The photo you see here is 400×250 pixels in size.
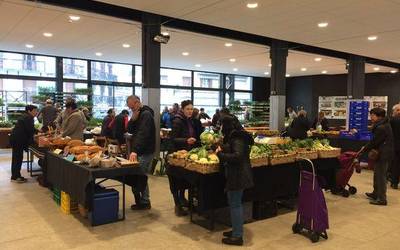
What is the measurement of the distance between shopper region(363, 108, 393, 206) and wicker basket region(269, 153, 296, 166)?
1396 millimetres

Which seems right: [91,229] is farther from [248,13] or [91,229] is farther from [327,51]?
[327,51]

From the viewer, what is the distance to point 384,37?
934cm

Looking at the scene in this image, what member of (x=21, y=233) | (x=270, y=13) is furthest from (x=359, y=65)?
(x=21, y=233)

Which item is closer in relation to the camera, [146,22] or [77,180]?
[77,180]

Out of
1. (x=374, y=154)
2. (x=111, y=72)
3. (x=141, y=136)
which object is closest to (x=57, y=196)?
(x=141, y=136)

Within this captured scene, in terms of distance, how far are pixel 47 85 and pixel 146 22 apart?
743 cm

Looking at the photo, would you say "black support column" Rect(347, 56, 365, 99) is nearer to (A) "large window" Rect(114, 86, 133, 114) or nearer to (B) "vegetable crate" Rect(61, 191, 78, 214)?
(A) "large window" Rect(114, 86, 133, 114)

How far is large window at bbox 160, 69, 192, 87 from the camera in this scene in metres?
16.4

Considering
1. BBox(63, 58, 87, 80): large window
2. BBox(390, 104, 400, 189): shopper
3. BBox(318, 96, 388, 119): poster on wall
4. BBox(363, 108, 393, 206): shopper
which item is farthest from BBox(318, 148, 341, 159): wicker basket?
BBox(318, 96, 388, 119): poster on wall

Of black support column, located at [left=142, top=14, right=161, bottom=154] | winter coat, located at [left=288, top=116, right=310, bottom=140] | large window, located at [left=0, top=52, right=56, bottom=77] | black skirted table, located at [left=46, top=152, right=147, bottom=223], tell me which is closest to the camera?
black skirted table, located at [left=46, top=152, right=147, bottom=223]

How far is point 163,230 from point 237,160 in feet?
4.50

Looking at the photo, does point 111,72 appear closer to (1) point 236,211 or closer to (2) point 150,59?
(2) point 150,59

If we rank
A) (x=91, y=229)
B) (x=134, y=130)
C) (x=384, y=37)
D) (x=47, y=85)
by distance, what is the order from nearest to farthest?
(x=91, y=229), (x=134, y=130), (x=384, y=37), (x=47, y=85)

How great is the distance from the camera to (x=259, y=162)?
459 cm
